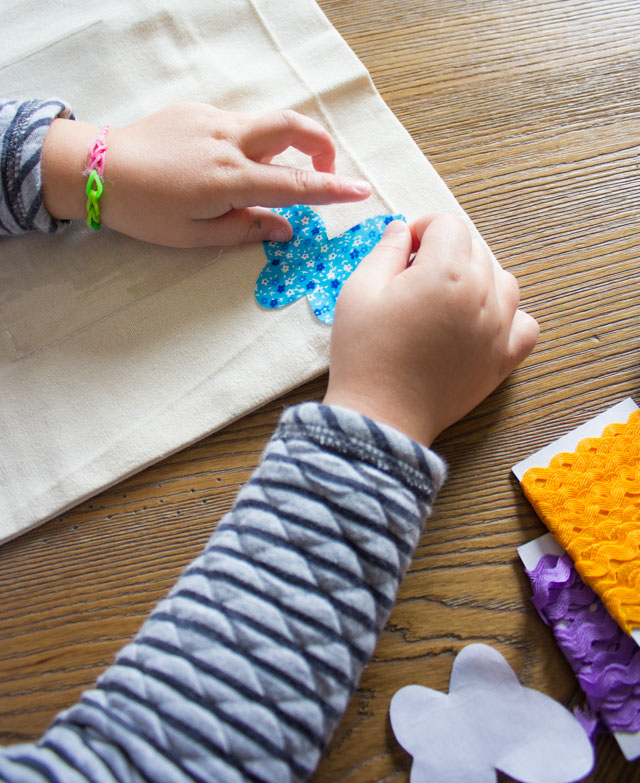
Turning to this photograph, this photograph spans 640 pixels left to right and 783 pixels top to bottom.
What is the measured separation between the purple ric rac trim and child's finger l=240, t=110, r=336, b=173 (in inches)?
18.6

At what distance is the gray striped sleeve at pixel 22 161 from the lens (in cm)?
56

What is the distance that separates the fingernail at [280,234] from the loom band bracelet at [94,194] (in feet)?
0.58

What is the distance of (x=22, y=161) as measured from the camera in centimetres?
56

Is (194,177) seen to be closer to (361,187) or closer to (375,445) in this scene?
(361,187)

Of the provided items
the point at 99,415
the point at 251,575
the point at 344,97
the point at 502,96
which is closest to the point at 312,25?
the point at 344,97

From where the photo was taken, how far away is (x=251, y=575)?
0.41 metres

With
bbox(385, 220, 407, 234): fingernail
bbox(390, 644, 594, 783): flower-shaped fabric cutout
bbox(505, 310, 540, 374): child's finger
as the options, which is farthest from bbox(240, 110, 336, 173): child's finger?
bbox(390, 644, 594, 783): flower-shaped fabric cutout

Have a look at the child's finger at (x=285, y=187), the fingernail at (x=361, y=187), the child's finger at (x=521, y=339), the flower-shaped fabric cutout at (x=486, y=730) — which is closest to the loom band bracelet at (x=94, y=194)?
the child's finger at (x=285, y=187)

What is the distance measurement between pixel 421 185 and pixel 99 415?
42 cm

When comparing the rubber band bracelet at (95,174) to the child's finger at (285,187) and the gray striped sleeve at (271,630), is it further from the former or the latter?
the gray striped sleeve at (271,630)

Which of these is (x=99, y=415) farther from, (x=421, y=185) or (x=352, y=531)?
(x=421, y=185)

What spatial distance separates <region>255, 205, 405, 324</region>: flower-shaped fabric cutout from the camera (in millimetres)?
571

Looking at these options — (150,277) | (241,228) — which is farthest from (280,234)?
(150,277)

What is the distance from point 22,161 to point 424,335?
0.44m
